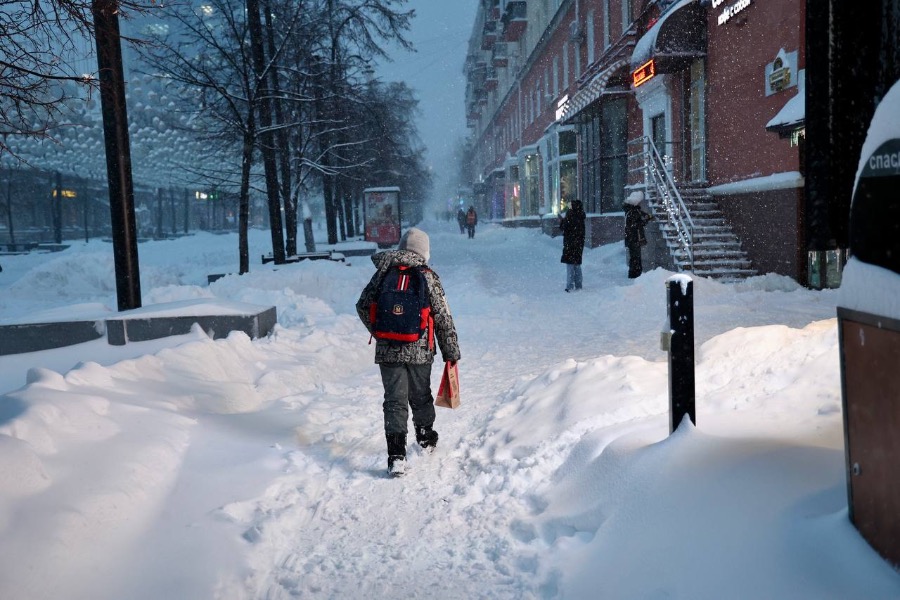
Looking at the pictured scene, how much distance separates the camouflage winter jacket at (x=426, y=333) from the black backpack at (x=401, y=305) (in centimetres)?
5

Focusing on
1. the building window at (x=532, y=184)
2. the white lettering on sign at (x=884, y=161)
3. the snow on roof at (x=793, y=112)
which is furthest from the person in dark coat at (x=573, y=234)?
the building window at (x=532, y=184)

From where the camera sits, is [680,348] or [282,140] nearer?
[680,348]

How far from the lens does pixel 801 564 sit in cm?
262

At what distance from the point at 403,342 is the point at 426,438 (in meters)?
0.88

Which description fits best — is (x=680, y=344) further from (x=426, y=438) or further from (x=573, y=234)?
(x=573, y=234)

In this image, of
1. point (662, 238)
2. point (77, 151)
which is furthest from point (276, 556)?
point (77, 151)

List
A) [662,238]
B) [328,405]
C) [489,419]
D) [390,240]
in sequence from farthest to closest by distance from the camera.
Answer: [390,240] < [662,238] < [328,405] < [489,419]

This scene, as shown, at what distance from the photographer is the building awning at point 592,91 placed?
71.2 ft

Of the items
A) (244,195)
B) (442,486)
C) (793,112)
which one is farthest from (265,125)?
(442,486)

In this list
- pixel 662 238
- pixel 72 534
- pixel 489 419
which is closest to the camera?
pixel 72 534

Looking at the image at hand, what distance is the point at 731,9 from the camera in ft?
52.1

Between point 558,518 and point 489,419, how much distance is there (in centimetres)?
226

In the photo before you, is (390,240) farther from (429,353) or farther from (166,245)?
(429,353)

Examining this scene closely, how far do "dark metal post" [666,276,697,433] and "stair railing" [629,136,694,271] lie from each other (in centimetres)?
1141
